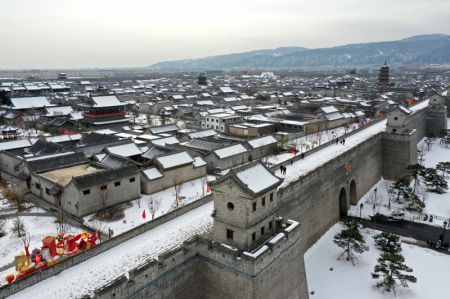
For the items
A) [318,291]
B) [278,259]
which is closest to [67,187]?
[278,259]

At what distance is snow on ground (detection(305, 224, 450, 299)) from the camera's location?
21.0 meters

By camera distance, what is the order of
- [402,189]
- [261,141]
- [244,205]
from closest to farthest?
[244,205] → [402,189] → [261,141]

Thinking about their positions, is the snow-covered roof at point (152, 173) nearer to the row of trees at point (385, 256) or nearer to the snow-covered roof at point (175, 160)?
the snow-covered roof at point (175, 160)

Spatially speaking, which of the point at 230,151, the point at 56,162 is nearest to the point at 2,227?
the point at 56,162

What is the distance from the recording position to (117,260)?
51.2 ft

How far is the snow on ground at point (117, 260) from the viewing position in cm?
1358

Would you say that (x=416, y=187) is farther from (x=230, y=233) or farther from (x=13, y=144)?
(x=13, y=144)

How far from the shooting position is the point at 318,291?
21.3 m

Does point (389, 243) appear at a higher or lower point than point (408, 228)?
higher

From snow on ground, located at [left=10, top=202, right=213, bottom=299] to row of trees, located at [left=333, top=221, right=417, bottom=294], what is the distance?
1061 centimetres

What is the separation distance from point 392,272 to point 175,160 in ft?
65.1

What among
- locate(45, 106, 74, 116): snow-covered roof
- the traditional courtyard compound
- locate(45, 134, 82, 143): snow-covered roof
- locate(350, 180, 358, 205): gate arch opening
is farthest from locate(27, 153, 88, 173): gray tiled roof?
locate(45, 106, 74, 116): snow-covered roof

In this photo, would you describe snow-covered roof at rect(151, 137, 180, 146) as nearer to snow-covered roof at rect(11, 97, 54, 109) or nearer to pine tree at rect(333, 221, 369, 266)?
pine tree at rect(333, 221, 369, 266)

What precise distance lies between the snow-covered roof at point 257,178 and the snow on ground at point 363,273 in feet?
29.7
